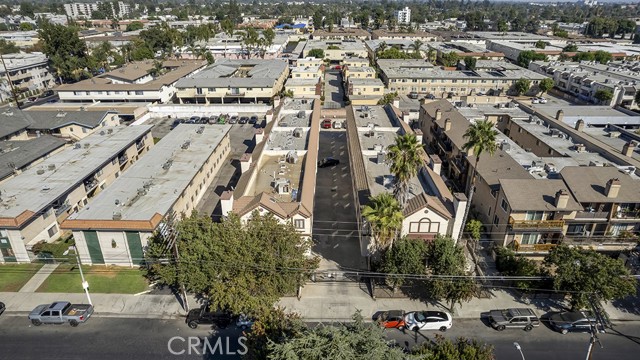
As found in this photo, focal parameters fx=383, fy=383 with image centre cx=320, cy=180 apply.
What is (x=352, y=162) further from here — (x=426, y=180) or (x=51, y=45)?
(x=51, y=45)

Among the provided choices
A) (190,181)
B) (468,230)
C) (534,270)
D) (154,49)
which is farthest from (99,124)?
(154,49)

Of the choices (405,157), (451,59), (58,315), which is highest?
(405,157)

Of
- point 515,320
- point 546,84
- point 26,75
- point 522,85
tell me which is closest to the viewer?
point 515,320

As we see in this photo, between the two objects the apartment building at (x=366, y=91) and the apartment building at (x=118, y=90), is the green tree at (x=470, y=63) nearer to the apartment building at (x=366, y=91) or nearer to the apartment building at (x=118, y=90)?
the apartment building at (x=366, y=91)

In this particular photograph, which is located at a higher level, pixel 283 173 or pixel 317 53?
pixel 317 53

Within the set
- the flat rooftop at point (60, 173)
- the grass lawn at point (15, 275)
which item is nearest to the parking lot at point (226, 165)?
the flat rooftop at point (60, 173)

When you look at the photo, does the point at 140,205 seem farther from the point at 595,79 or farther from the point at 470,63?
the point at 470,63

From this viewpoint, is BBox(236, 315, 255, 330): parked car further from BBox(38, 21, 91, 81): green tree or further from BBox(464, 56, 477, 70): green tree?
BBox(38, 21, 91, 81): green tree

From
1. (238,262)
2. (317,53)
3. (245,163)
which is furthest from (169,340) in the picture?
(317,53)
